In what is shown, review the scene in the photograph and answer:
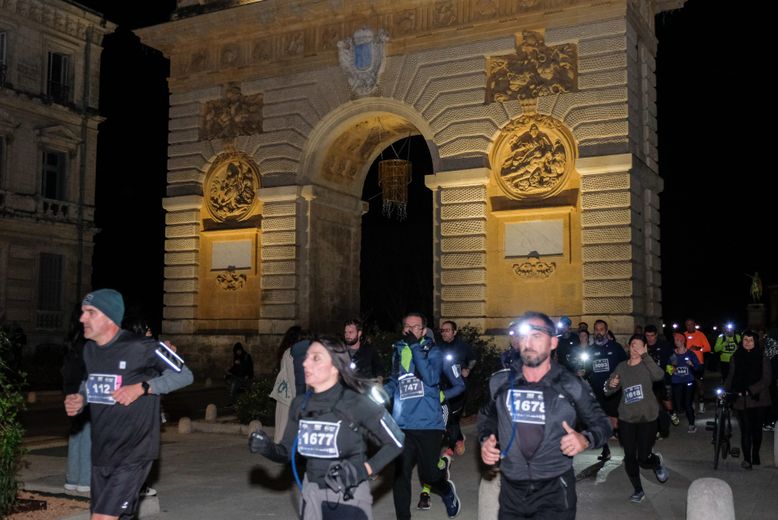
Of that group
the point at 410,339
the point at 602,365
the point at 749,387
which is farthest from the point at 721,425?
the point at 410,339

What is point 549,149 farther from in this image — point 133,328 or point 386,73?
point 133,328

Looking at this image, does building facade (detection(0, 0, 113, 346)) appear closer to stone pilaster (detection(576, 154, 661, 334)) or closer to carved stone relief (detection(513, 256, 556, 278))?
carved stone relief (detection(513, 256, 556, 278))

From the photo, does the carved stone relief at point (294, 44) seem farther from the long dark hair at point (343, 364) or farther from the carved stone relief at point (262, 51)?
the long dark hair at point (343, 364)

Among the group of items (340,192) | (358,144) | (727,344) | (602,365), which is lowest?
(602,365)

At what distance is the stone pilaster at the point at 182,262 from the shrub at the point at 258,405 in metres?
13.0

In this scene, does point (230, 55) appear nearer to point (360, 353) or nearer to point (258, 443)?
point (360, 353)

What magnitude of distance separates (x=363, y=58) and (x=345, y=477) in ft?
72.9

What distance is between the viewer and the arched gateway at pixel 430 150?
74.7 ft

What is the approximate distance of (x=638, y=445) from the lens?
1023 cm

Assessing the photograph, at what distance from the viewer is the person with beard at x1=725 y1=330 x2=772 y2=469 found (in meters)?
12.5

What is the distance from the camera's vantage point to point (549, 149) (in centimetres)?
2334

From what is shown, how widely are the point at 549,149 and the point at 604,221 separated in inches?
97.6

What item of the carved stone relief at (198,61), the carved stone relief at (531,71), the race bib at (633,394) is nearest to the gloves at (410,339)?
the race bib at (633,394)

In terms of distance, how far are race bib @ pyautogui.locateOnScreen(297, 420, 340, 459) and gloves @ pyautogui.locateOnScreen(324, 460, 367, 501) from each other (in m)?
0.09
